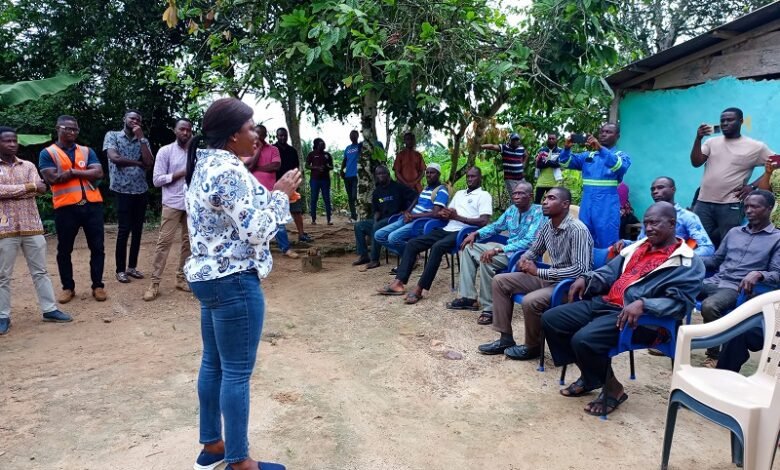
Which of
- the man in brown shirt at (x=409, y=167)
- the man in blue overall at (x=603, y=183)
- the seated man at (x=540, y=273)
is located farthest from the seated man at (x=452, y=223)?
the man in brown shirt at (x=409, y=167)

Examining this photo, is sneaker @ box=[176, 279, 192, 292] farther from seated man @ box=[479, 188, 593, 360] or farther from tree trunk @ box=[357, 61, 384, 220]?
seated man @ box=[479, 188, 593, 360]

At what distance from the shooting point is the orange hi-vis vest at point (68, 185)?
5.39 meters

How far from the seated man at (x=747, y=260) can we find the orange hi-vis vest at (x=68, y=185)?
18.0 ft

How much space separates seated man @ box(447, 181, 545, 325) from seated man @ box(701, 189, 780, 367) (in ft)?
4.64

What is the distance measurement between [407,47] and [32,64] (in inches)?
335

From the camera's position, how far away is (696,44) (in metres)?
6.82

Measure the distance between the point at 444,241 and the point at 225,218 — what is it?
370 centimetres

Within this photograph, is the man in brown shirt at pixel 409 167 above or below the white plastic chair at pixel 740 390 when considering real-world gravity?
above

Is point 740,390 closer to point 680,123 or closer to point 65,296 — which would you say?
point 680,123

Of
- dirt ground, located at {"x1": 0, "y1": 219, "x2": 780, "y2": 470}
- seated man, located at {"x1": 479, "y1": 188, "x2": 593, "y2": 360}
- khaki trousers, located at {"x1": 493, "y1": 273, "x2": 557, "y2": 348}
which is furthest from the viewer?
khaki trousers, located at {"x1": 493, "y1": 273, "x2": 557, "y2": 348}

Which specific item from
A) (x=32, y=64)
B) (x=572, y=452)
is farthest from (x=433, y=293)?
(x=32, y=64)

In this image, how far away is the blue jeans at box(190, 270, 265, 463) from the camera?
2.45 m

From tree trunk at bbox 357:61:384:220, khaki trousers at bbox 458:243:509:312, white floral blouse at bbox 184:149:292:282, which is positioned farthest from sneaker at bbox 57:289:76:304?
white floral blouse at bbox 184:149:292:282

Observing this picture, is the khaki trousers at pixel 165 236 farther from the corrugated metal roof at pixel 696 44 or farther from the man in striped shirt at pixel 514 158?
the corrugated metal roof at pixel 696 44
